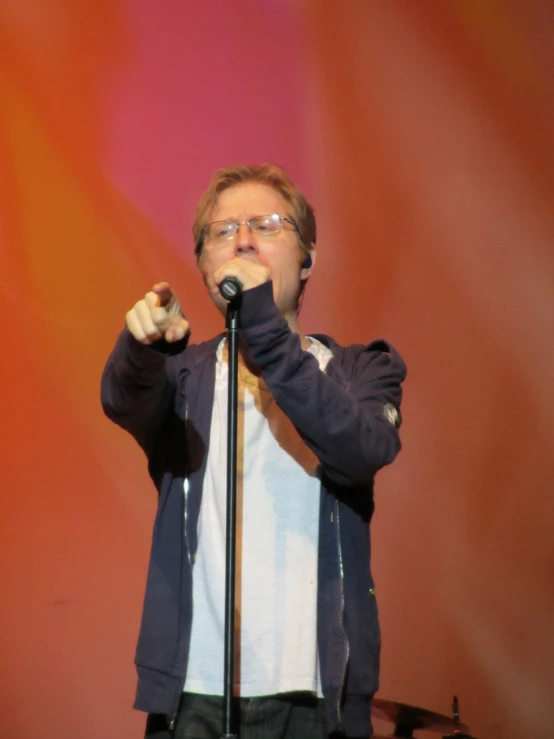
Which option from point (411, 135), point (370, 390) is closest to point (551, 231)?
point (411, 135)

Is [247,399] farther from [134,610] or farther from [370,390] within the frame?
[134,610]

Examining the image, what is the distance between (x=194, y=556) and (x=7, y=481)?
892 mm

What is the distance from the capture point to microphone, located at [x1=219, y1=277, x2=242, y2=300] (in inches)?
43.5

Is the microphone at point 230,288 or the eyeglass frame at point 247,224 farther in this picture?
the eyeglass frame at point 247,224

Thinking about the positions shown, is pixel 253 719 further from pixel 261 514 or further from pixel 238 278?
pixel 238 278

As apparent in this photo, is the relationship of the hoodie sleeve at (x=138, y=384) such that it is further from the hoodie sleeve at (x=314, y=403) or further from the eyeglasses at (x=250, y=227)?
the eyeglasses at (x=250, y=227)

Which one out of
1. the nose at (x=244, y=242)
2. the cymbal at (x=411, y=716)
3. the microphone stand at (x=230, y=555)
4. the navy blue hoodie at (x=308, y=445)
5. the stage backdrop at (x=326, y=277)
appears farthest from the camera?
the stage backdrop at (x=326, y=277)

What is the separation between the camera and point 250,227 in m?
1.42

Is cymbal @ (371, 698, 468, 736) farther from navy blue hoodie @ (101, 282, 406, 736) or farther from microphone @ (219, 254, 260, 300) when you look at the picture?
microphone @ (219, 254, 260, 300)

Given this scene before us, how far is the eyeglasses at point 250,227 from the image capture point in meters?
1.42

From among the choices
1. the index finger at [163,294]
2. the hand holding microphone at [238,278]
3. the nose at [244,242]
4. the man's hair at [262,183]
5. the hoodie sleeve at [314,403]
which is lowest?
the hoodie sleeve at [314,403]

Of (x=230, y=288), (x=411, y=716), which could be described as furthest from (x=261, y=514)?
(x=411, y=716)

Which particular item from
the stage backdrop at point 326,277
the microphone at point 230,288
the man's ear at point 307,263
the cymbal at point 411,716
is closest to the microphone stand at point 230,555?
the microphone at point 230,288

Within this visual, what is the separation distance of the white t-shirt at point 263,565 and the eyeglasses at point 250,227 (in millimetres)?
270
